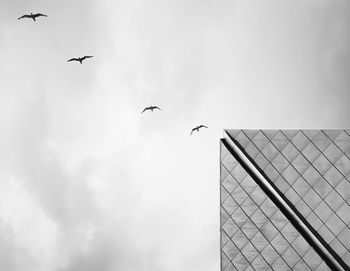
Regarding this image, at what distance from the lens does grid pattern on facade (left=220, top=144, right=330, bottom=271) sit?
59.0m

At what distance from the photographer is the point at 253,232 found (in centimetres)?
6162

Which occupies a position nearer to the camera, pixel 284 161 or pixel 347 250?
pixel 347 250

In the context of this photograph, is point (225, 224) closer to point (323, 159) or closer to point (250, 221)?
point (250, 221)

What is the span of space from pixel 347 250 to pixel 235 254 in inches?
453

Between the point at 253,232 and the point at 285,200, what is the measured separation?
4.84 metres

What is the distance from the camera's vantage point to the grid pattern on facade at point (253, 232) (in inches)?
2323

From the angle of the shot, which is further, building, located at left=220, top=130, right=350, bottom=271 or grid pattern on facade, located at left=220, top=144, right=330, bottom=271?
grid pattern on facade, located at left=220, top=144, right=330, bottom=271

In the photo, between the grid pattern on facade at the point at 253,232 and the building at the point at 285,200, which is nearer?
the building at the point at 285,200

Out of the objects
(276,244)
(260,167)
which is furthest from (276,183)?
(276,244)

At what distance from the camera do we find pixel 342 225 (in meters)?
58.1

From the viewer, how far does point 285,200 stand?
60.0m

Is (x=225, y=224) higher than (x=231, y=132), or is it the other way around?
(x=231, y=132)

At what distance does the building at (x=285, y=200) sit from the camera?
2295 inches

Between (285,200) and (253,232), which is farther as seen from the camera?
(253,232)
